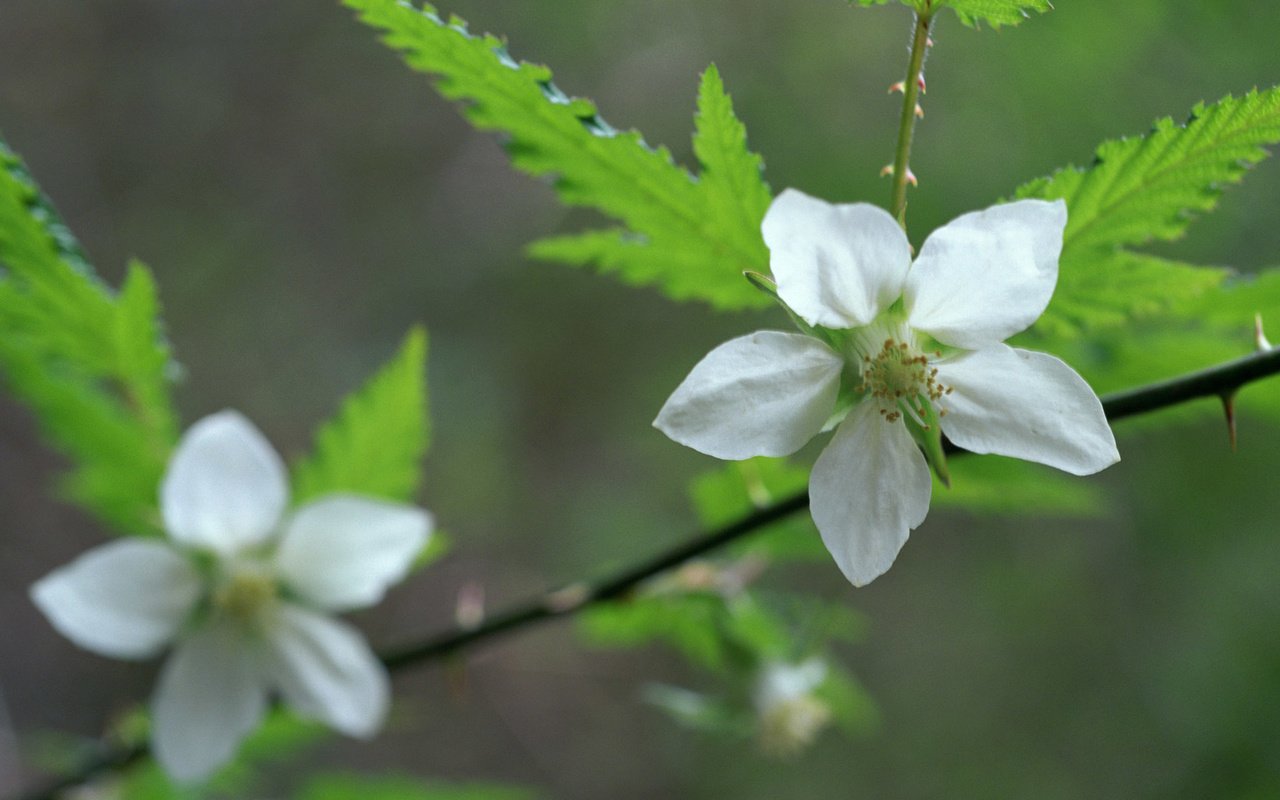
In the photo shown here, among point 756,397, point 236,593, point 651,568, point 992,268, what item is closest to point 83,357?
point 236,593

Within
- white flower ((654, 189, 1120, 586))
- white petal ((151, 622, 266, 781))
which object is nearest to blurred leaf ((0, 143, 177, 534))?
white petal ((151, 622, 266, 781))

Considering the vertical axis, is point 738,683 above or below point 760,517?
below

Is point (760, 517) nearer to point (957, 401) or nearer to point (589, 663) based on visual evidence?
point (957, 401)

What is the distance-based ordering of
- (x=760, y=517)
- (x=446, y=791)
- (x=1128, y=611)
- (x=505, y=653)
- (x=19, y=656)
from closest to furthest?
(x=760, y=517), (x=446, y=791), (x=19, y=656), (x=1128, y=611), (x=505, y=653)

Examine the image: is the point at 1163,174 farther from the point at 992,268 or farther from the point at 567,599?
the point at 567,599

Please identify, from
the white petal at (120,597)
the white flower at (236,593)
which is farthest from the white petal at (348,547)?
the white petal at (120,597)

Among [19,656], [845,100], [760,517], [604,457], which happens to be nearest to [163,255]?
[19,656]
